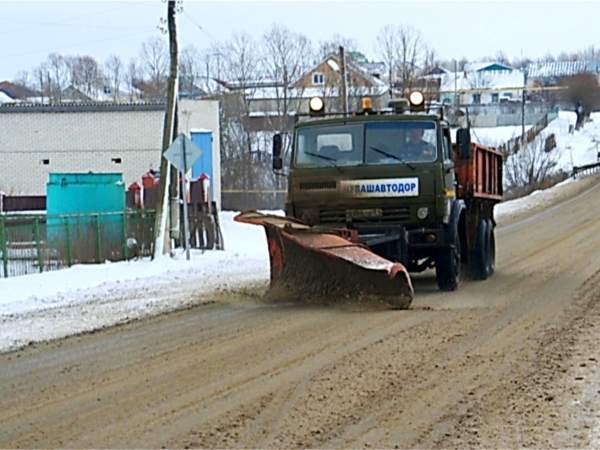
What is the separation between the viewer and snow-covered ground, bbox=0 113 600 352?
1097cm

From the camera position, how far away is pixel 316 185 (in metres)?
12.8

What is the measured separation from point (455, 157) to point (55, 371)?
25.1ft

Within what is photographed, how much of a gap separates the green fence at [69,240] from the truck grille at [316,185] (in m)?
6.92

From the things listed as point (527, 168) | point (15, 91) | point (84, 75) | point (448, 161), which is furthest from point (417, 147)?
point (15, 91)

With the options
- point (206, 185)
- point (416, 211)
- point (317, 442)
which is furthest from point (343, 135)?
point (206, 185)

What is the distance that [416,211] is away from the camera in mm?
12664

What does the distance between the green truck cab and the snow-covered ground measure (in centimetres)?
215

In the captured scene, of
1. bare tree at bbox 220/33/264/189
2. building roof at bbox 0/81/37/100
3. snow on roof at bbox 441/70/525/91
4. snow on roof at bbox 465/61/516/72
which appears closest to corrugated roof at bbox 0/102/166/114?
bare tree at bbox 220/33/264/189

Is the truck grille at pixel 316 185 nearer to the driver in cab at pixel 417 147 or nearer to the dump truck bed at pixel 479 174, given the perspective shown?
the driver in cab at pixel 417 147

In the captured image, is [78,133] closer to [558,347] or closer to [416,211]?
[416,211]

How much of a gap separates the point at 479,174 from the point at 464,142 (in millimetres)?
2259

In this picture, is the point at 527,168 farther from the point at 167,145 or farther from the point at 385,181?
the point at 385,181

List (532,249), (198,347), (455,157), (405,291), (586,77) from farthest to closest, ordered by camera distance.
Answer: (586,77), (532,249), (455,157), (405,291), (198,347)

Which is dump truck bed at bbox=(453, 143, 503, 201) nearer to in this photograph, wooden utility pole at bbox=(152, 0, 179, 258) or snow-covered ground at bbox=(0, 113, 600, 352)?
snow-covered ground at bbox=(0, 113, 600, 352)
